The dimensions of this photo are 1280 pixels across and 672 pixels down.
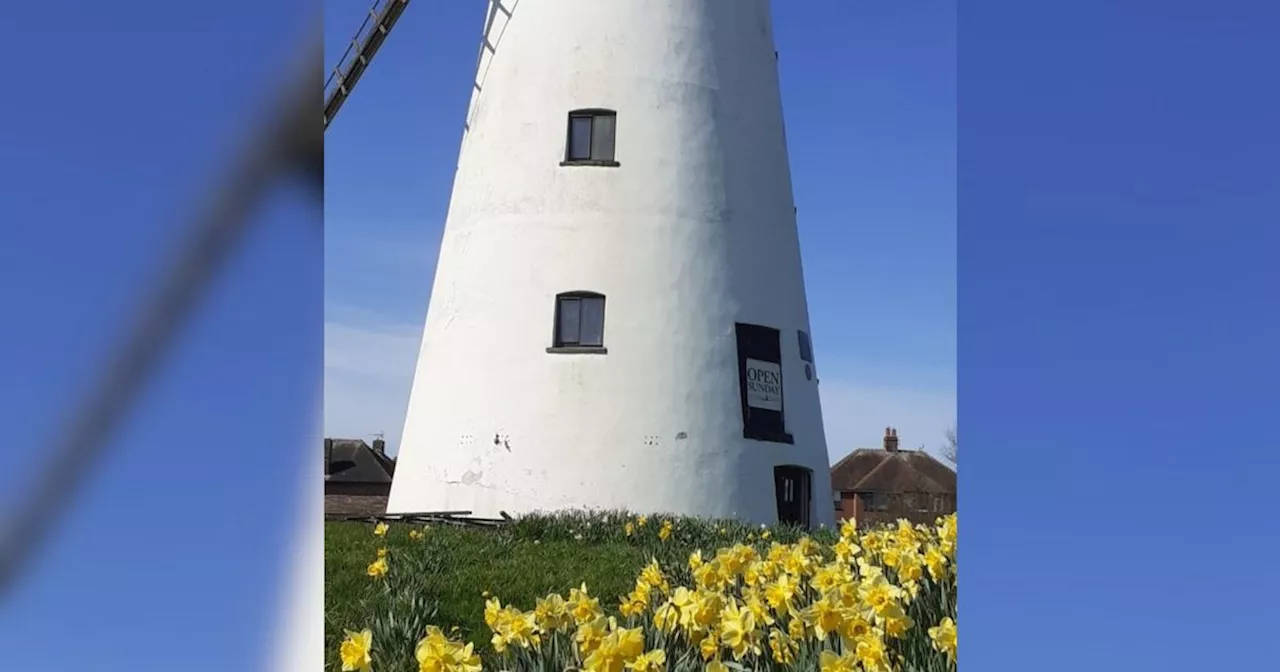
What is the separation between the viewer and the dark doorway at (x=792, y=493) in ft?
34.8

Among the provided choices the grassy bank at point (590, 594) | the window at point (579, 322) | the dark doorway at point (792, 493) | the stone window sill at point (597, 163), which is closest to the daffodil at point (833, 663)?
the grassy bank at point (590, 594)

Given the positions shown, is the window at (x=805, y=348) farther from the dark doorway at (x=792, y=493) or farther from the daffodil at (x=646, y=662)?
the daffodil at (x=646, y=662)

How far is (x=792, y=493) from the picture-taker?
10.9 m

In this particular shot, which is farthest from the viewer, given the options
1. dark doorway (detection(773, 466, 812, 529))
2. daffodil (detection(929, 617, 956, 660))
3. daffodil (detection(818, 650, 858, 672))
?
dark doorway (detection(773, 466, 812, 529))

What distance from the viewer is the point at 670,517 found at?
361 inches

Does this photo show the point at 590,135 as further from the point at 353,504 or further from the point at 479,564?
the point at 479,564

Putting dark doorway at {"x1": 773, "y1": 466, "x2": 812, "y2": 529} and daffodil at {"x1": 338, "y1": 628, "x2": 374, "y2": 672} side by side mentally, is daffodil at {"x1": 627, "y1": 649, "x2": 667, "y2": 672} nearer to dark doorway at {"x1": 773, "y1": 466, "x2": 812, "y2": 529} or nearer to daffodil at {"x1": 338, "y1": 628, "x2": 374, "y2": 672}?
daffodil at {"x1": 338, "y1": 628, "x2": 374, "y2": 672}

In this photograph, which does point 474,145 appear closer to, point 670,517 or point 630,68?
point 630,68

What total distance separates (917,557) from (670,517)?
19.0 feet

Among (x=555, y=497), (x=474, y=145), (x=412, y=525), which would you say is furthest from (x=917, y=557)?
(x=474, y=145)

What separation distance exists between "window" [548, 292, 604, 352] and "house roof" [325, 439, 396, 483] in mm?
2668

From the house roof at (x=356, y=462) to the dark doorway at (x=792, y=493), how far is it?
14.9ft

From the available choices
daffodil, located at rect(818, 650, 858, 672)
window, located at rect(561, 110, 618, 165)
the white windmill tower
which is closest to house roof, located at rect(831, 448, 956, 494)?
the white windmill tower

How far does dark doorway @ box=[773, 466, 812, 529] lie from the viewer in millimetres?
10594
